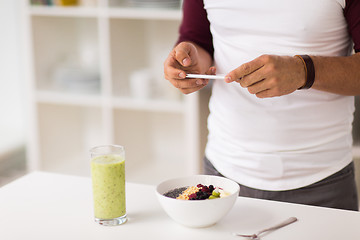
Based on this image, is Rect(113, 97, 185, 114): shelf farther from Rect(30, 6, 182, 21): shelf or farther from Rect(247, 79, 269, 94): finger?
Rect(247, 79, 269, 94): finger

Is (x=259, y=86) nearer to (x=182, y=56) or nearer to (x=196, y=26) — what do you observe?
(x=182, y=56)

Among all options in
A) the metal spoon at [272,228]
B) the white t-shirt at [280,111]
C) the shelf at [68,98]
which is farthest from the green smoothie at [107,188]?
the shelf at [68,98]

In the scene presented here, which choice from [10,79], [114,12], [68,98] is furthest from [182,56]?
[10,79]

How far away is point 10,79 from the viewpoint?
336cm

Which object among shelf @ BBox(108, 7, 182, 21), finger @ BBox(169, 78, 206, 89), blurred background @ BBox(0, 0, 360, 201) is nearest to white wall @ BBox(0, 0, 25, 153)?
blurred background @ BBox(0, 0, 360, 201)

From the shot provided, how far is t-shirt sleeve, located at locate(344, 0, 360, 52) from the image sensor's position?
50.3 inches

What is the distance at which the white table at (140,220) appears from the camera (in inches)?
41.1

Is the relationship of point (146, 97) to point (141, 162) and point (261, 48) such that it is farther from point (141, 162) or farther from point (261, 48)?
point (261, 48)

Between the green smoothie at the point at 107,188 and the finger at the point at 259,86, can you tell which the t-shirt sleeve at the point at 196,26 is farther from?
the green smoothie at the point at 107,188

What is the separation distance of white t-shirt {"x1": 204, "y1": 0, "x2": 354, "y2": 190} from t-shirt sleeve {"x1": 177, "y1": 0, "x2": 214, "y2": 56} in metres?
0.11

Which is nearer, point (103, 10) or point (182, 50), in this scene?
point (182, 50)

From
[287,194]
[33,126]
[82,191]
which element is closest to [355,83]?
[287,194]

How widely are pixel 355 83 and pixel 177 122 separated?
180 cm

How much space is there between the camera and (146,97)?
2709 millimetres
